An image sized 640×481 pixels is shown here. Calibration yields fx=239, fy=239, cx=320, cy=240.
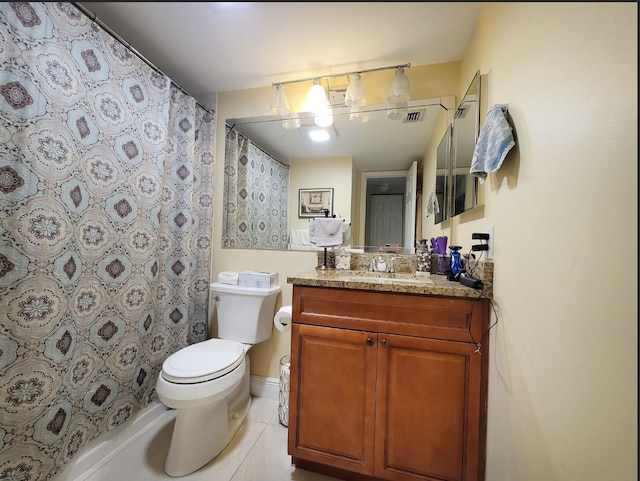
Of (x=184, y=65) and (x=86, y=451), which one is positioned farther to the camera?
(x=184, y=65)

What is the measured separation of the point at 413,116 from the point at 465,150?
477 mm

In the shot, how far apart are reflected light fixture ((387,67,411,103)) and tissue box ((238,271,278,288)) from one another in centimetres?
137

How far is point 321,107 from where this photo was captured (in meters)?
1.56

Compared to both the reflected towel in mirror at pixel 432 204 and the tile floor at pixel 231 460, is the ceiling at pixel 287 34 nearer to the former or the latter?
the reflected towel in mirror at pixel 432 204

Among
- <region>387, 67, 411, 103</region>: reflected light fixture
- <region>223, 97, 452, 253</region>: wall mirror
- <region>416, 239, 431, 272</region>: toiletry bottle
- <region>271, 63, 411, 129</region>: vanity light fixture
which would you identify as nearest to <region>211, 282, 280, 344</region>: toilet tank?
<region>223, 97, 452, 253</region>: wall mirror

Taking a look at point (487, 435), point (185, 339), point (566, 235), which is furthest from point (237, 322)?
point (566, 235)

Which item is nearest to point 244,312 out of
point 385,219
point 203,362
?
point 203,362

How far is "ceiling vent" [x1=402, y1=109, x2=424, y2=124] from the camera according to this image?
1495mm

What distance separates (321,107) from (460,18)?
0.81 meters

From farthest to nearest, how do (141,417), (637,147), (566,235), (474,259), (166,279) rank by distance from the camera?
(166,279)
(141,417)
(474,259)
(566,235)
(637,147)

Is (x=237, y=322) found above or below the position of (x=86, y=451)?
above

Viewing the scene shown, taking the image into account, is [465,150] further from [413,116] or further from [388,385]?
[388,385]

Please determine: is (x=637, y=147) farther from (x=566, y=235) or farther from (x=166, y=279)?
(x=166, y=279)

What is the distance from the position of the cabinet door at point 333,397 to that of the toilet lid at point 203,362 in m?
0.37
